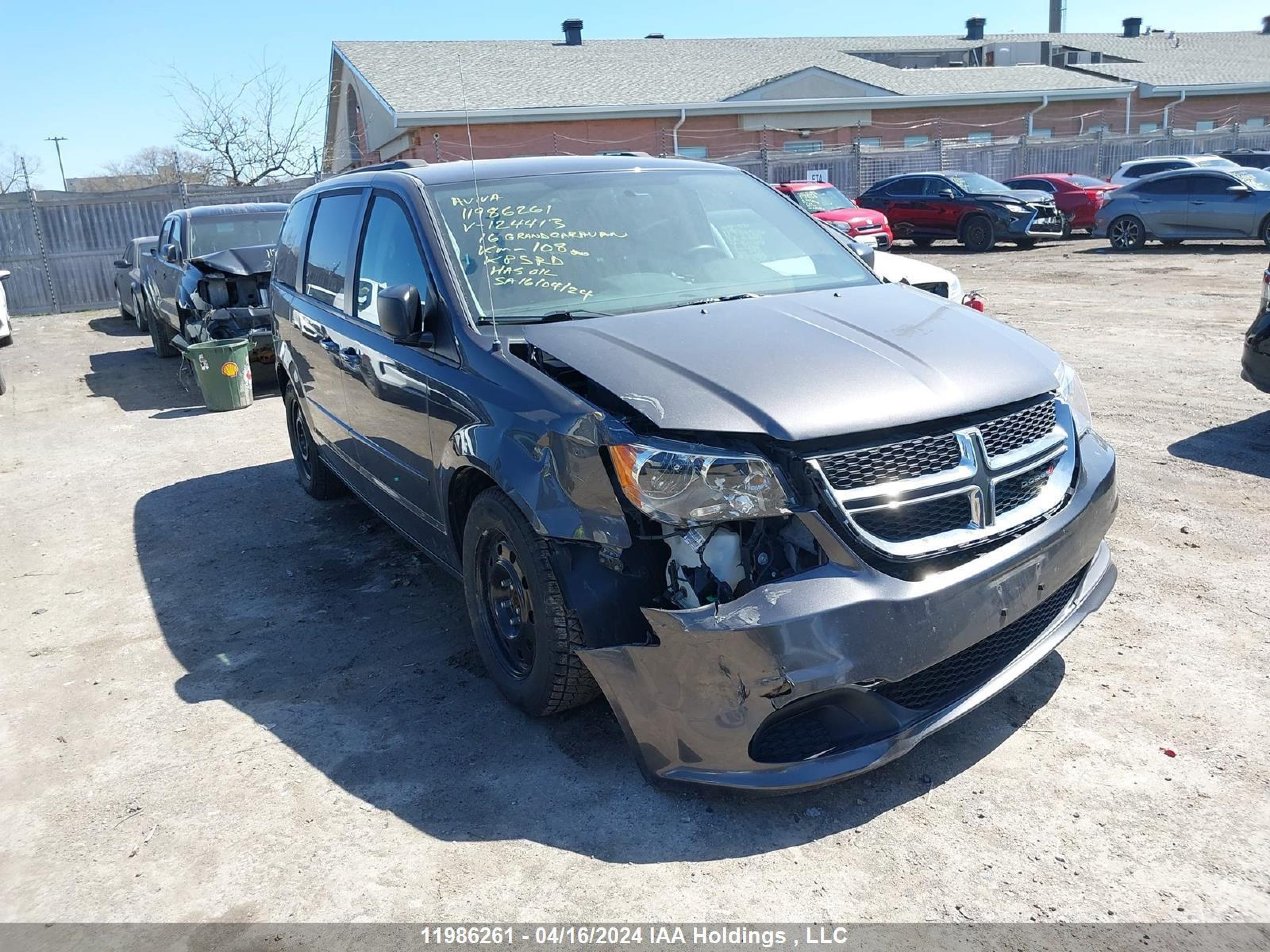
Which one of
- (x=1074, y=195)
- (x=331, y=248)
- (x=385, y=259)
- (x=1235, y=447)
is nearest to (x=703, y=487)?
(x=385, y=259)

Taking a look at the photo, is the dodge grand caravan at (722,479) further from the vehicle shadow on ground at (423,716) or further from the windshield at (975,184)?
the windshield at (975,184)

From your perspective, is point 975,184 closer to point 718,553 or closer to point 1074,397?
point 1074,397

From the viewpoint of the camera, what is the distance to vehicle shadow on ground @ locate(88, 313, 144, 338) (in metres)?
16.8

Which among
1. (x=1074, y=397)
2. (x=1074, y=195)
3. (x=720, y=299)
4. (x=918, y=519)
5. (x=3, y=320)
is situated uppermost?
(x=720, y=299)

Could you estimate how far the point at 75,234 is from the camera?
65.3 feet

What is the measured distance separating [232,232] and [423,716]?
986cm

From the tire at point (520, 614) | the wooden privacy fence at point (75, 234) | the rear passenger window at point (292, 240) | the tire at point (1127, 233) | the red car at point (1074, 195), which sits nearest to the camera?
the tire at point (520, 614)

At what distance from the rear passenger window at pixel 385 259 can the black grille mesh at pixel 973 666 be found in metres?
2.34

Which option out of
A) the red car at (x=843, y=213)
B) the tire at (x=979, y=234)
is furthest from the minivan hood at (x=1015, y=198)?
the red car at (x=843, y=213)

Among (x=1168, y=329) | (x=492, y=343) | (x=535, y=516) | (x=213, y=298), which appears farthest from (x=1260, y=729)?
(x=213, y=298)

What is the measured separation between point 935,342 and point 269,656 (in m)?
3.11

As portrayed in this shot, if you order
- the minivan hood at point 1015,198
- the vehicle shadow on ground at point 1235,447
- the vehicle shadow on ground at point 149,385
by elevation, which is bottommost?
the vehicle shadow on ground at point 149,385

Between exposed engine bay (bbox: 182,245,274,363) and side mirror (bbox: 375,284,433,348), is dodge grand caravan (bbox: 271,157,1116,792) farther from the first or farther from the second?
exposed engine bay (bbox: 182,245,274,363)

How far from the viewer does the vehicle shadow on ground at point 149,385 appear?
34.8 feet
